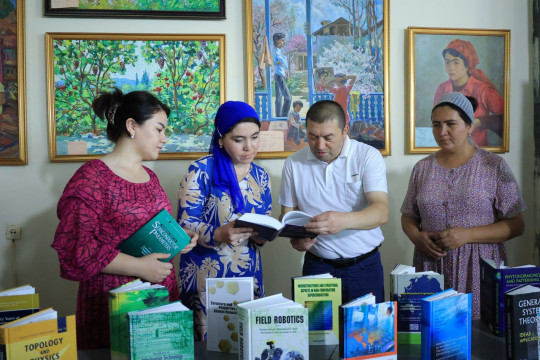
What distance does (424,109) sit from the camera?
3592mm

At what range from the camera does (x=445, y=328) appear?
1642mm

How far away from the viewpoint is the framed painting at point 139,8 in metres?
3.15

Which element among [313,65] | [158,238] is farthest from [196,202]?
[313,65]

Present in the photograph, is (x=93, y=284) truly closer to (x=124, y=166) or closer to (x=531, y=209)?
(x=124, y=166)

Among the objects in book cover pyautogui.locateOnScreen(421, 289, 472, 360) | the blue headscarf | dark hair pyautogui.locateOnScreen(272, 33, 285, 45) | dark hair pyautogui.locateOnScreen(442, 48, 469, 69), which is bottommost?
book cover pyautogui.locateOnScreen(421, 289, 472, 360)

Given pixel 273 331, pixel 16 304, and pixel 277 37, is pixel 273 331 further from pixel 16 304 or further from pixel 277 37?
pixel 277 37

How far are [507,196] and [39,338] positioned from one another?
2300 mm

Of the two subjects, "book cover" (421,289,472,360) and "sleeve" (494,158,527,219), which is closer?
"book cover" (421,289,472,360)

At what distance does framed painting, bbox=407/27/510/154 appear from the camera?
3576 mm

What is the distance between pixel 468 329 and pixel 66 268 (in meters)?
1.48

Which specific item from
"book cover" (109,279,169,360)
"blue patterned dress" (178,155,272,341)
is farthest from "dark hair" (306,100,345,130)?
"book cover" (109,279,169,360)

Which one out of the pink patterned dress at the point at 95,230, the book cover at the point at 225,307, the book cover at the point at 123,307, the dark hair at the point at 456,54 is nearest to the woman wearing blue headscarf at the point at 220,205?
the pink patterned dress at the point at 95,230

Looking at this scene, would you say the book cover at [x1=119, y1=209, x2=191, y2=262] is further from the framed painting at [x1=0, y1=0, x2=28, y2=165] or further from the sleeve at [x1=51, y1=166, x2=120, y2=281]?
the framed painting at [x1=0, y1=0, x2=28, y2=165]

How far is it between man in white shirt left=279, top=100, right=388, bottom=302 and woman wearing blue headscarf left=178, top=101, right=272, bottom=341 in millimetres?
298
